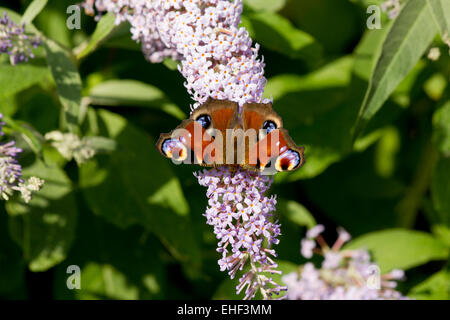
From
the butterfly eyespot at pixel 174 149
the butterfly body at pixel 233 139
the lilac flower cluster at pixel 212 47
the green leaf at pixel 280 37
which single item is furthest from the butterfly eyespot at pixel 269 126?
the green leaf at pixel 280 37

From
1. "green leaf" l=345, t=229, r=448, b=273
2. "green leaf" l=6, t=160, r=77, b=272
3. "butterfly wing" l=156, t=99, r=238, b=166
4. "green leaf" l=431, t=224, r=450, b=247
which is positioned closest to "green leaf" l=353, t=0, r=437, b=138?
"butterfly wing" l=156, t=99, r=238, b=166

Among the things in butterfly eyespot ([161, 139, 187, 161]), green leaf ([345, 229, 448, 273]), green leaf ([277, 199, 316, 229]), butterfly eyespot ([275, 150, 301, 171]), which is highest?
green leaf ([277, 199, 316, 229])

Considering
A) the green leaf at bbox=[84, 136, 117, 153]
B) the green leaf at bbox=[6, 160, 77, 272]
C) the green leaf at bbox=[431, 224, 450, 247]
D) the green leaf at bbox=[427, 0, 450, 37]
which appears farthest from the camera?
the green leaf at bbox=[431, 224, 450, 247]

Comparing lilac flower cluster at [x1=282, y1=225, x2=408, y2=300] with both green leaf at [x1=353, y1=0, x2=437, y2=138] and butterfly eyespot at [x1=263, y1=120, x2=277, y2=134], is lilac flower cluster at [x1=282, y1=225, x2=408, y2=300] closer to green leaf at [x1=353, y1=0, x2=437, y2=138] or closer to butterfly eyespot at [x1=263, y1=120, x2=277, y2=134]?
green leaf at [x1=353, y1=0, x2=437, y2=138]

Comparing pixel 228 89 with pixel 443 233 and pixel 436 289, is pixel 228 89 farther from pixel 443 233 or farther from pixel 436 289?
pixel 443 233

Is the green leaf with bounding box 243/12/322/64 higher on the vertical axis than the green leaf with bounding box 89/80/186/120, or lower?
higher
